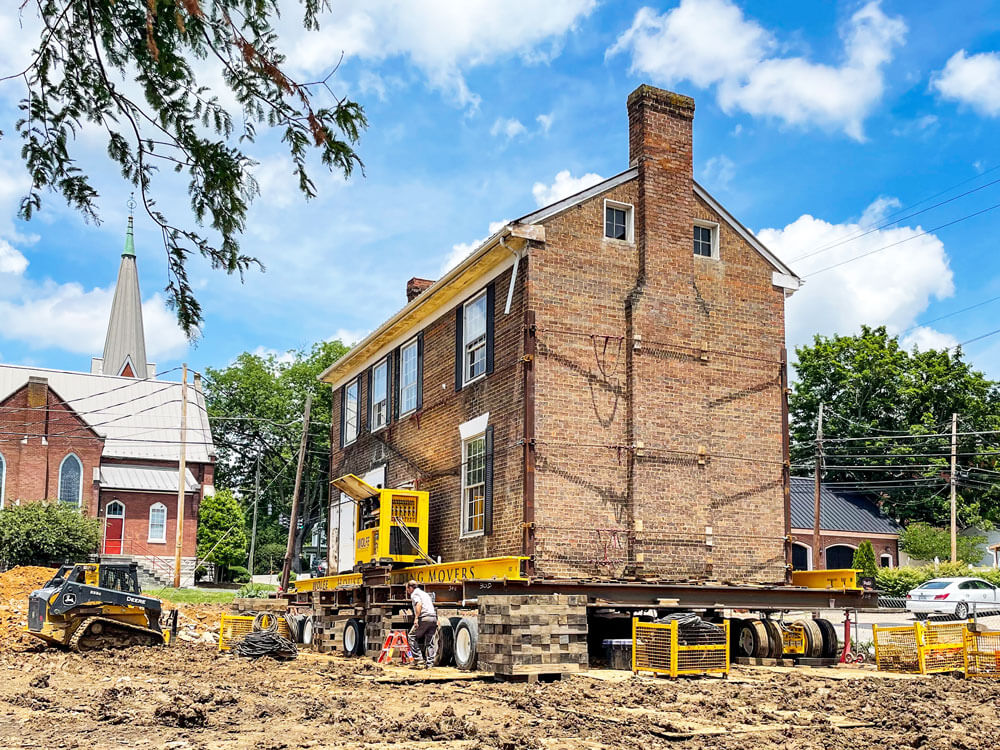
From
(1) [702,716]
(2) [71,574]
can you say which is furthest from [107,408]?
(1) [702,716]

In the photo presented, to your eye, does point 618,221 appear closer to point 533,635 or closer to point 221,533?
point 533,635

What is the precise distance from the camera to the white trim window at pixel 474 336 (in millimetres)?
21438

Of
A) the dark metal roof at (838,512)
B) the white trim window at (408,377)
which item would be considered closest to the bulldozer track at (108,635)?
the white trim window at (408,377)

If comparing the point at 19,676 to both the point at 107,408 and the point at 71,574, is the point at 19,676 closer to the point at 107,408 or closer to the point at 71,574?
the point at 71,574

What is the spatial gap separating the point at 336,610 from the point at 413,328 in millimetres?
6997

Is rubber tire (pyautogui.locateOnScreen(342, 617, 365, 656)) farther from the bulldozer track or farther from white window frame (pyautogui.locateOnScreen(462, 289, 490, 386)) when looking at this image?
white window frame (pyautogui.locateOnScreen(462, 289, 490, 386))

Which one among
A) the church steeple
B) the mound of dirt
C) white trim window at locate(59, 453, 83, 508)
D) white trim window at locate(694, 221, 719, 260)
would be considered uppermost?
the church steeple

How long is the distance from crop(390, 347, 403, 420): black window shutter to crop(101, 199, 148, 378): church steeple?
67.0m

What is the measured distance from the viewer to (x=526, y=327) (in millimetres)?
19141

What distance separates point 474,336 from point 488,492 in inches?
139

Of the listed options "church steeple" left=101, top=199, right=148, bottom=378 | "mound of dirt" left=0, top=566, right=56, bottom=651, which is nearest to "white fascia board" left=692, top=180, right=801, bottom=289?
"mound of dirt" left=0, top=566, right=56, bottom=651

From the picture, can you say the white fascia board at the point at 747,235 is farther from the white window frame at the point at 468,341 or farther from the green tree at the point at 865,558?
the green tree at the point at 865,558

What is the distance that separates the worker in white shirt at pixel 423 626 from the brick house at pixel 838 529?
35.4m

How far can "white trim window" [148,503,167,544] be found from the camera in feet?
187
